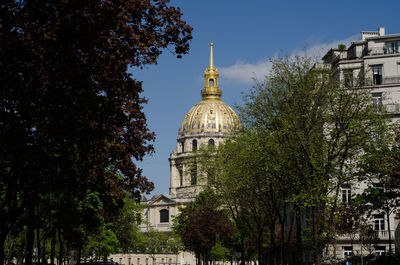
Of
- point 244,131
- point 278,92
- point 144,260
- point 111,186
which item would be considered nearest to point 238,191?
point 244,131

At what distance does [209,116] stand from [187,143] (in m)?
10.5

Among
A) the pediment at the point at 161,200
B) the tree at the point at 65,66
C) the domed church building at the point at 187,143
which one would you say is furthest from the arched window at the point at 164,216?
the tree at the point at 65,66

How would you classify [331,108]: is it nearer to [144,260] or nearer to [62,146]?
[62,146]

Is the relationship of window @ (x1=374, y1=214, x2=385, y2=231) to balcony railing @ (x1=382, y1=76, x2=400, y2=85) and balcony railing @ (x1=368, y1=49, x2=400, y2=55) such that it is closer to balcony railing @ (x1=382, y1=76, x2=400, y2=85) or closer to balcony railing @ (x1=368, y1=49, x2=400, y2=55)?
balcony railing @ (x1=382, y1=76, x2=400, y2=85)

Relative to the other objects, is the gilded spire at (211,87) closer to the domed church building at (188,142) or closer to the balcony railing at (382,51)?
the domed church building at (188,142)

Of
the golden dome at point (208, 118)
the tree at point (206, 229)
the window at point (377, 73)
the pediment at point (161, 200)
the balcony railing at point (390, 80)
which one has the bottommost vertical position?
the tree at point (206, 229)

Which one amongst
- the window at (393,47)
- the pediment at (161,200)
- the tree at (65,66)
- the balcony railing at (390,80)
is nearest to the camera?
the tree at (65,66)

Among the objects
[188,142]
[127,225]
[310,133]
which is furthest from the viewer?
[188,142]

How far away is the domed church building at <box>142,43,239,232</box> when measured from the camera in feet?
562

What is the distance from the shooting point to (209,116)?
183000 millimetres

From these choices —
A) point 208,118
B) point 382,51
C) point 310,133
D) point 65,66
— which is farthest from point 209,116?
point 65,66

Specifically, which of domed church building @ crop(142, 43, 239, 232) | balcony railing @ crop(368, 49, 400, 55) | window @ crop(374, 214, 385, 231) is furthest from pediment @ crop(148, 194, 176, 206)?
balcony railing @ crop(368, 49, 400, 55)

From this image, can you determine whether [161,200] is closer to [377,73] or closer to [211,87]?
[211,87]

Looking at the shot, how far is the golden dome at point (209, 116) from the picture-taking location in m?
181
